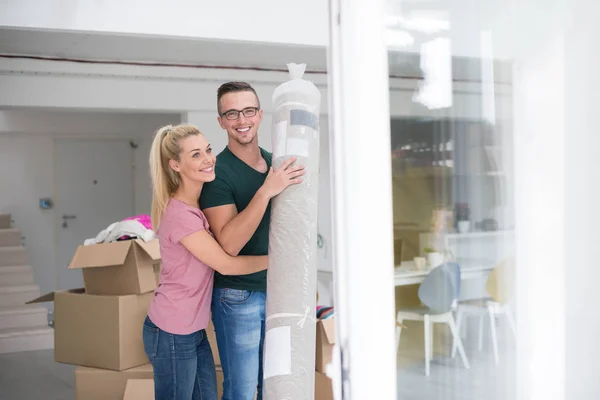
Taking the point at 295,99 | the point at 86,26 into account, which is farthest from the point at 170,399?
the point at 86,26

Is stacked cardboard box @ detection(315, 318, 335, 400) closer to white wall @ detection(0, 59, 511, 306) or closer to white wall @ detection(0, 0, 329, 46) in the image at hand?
white wall @ detection(0, 0, 329, 46)

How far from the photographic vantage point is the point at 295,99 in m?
1.69

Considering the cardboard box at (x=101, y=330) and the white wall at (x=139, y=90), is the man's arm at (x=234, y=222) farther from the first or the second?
the white wall at (x=139, y=90)

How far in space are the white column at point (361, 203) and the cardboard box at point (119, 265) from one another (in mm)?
2341

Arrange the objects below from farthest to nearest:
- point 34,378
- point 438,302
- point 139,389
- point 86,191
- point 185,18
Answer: point 86,191
point 34,378
point 185,18
point 139,389
point 438,302

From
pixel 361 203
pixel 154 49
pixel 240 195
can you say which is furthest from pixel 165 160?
pixel 154 49

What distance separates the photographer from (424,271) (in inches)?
51.2

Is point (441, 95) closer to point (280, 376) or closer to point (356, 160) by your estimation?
point (356, 160)

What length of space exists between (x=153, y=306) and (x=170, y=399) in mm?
317

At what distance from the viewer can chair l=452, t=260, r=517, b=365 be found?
1.32m

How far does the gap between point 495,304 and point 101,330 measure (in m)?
2.64

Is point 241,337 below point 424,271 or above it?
below

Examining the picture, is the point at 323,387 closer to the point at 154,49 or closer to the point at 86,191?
the point at 154,49

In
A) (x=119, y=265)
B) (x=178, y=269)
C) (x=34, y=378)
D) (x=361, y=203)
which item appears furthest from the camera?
(x=34, y=378)
